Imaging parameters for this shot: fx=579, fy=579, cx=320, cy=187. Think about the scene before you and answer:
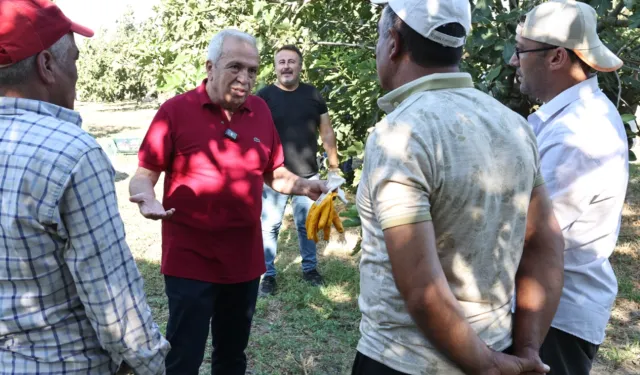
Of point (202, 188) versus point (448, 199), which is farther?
point (202, 188)

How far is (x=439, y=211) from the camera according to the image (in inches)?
55.3

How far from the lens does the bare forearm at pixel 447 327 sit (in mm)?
1354

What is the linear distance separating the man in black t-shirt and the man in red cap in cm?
361

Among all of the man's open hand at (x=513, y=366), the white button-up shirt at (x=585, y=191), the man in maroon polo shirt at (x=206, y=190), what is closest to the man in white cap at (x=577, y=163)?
the white button-up shirt at (x=585, y=191)

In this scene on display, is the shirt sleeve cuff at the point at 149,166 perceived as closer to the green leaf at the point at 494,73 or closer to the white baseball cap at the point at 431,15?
the white baseball cap at the point at 431,15

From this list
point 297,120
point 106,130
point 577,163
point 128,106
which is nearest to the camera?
point 577,163

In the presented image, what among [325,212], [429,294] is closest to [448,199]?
[429,294]

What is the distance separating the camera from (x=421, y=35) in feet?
4.71

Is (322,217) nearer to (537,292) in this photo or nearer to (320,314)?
(537,292)

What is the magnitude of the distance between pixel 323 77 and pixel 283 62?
1484 millimetres

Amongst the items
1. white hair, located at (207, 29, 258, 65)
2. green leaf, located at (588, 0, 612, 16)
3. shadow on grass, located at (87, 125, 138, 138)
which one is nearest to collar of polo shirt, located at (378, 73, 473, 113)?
white hair, located at (207, 29, 258, 65)

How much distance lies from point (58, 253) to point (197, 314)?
4.46 feet

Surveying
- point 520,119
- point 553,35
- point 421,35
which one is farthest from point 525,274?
point 553,35

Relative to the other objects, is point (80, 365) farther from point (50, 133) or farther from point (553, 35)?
point (553, 35)
